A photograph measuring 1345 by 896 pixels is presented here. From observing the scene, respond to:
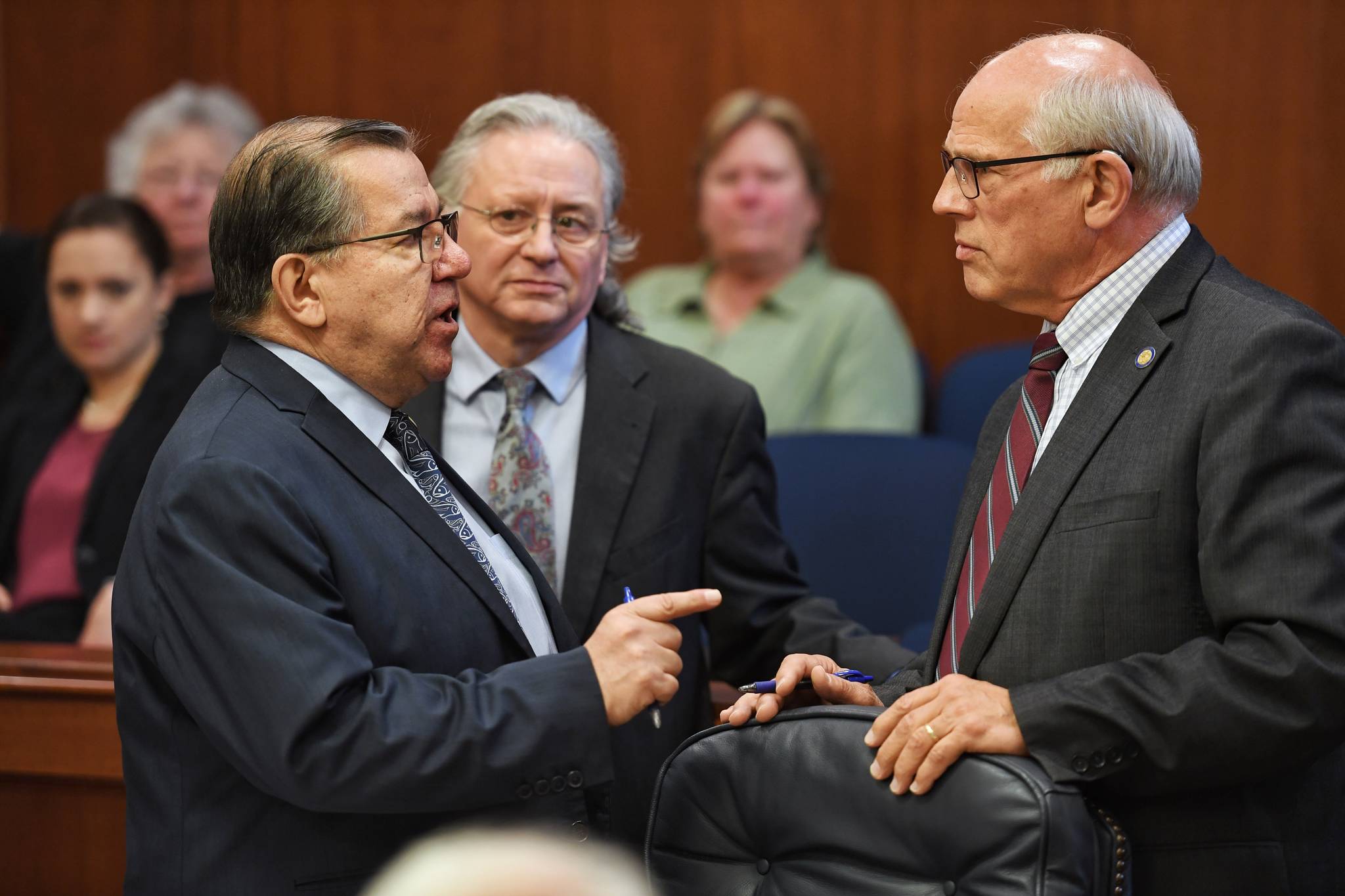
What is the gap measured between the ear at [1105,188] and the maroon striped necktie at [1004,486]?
0.59ft

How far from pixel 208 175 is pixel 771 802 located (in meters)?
3.31

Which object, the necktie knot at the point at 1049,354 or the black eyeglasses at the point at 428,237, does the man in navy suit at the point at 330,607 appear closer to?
the black eyeglasses at the point at 428,237

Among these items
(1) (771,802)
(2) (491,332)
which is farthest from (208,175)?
(1) (771,802)

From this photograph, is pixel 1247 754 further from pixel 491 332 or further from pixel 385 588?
pixel 491 332

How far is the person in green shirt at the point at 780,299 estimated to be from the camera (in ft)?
13.0

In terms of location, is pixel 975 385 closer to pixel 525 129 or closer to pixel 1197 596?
pixel 525 129

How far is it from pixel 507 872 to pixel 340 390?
110cm

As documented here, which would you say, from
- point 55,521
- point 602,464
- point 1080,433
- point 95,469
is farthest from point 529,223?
point 55,521

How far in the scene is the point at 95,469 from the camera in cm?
341

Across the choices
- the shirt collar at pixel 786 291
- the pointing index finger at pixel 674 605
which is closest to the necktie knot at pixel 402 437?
the pointing index finger at pixel 674 605

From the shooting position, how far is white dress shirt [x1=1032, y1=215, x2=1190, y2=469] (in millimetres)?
1815

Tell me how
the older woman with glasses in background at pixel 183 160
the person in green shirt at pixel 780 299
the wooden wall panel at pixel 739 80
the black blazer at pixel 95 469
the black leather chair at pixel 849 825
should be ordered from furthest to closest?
the older woman with glasses in background at pixel 183 160
the wooden wall panel at pixel 739 80
the person in green shirt at pixel 780 299
the black blazer at pixel 95 469
the black leather chair at pixel 849 825

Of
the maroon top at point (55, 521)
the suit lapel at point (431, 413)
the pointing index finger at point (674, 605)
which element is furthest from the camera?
the maroon top at point (55, 521)

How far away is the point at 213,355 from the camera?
140 inches
